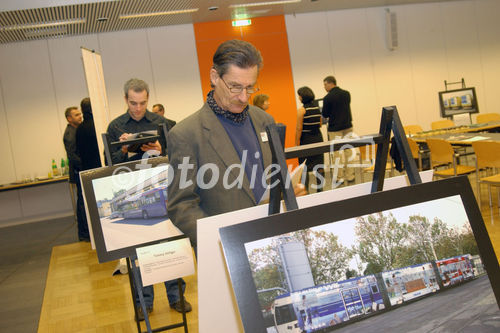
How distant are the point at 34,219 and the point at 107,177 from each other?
7.72m

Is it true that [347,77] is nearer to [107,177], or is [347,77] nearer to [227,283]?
[107,177]

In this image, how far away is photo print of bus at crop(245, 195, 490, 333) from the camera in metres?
0.98

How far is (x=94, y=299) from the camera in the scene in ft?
14.4

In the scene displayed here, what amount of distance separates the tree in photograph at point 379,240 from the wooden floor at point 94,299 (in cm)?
254

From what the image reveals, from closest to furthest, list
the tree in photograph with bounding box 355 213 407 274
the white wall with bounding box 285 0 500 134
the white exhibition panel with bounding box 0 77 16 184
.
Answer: the tree in photograph with bounding box 355 213 407 274
the white exhibition panel with bounding box 0 77 16 184
the white wall with bounding box 285 0 500 134

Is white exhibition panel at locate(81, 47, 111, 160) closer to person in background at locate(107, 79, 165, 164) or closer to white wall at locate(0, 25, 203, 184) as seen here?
person in background at locate(107, 79, 165, 164)

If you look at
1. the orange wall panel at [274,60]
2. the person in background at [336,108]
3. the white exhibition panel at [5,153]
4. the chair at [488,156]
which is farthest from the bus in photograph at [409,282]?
the white exhibition panel at [5,153]

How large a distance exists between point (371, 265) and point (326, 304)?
0.14m

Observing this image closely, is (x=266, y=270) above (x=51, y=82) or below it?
below

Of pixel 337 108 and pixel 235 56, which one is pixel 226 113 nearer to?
pixel 235 56

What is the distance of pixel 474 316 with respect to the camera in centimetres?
104

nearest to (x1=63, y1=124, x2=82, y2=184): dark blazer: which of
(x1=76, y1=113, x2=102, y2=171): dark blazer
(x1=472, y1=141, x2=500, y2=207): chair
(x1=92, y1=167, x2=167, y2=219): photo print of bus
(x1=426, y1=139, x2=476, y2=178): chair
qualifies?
(x1=76, y1=113, x2=102, y2=171): dark blazer

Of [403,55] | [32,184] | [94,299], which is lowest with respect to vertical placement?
[94,299]

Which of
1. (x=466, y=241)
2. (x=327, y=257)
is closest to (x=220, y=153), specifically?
(x=327, y=257)
